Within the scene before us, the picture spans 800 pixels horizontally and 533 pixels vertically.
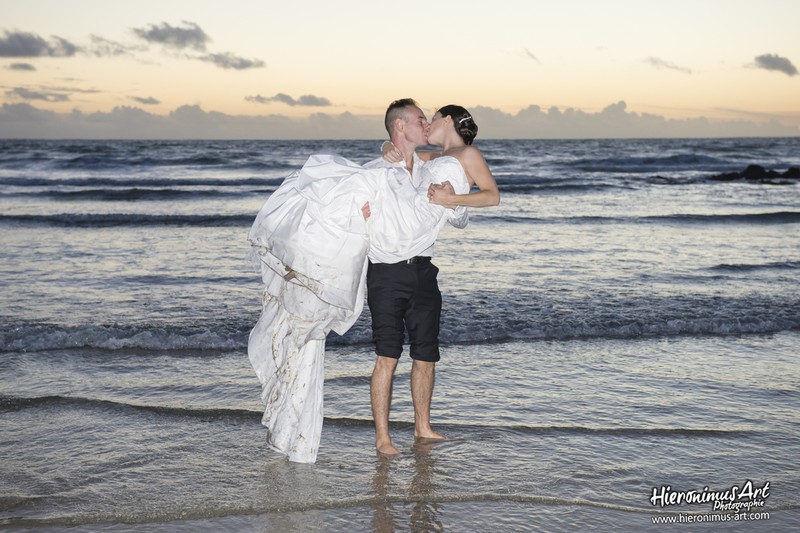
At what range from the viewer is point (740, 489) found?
4246 mm

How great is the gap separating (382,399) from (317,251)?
41.7 inches

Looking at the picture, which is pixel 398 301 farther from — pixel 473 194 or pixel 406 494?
pixel 406 494

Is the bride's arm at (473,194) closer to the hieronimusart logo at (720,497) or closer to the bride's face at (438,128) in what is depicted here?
the bride's face at (438,128)

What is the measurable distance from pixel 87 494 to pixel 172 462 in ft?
1.86

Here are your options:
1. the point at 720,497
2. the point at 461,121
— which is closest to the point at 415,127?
the point at 461,121

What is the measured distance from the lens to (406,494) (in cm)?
415

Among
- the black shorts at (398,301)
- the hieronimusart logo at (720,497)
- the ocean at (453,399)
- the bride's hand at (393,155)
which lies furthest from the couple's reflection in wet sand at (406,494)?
the bride's hand at (393,155)

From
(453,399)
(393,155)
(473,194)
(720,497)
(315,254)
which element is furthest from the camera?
(453,399)

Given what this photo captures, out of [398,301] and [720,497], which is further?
[398,301]

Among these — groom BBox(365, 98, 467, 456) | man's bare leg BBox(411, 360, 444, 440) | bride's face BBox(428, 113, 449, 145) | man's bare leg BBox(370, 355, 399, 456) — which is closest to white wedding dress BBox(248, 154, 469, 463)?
groom BBox(365, 98, 467, 456)

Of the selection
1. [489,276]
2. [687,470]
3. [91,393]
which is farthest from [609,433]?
[489,276]

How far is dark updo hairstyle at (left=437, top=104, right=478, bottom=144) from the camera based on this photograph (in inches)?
197

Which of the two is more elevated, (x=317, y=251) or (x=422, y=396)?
(x=317, y=251)

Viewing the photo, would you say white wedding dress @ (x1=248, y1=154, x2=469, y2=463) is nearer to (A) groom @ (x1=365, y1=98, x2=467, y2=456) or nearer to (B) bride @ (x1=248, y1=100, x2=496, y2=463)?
(B) bride @ (x1=248, y1=100, x2=496, y2=463)
